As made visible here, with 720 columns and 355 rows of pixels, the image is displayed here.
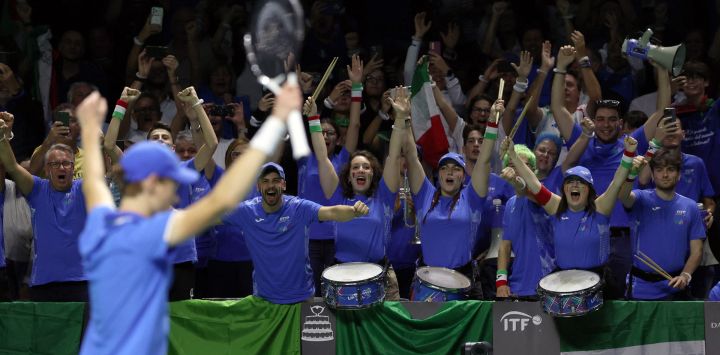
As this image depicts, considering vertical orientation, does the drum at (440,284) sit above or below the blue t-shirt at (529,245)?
below

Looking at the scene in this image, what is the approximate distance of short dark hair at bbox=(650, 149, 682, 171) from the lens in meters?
11.1

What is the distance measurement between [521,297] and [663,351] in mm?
1249

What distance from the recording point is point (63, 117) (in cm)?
1166

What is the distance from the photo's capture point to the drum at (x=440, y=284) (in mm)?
10609

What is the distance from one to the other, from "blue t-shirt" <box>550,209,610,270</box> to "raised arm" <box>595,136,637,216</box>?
7 centimetres

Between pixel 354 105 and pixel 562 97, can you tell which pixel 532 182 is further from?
pixel 354 105

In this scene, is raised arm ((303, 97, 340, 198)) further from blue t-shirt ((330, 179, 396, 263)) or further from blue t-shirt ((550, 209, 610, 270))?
blue t-shirt ((550, 209, 610, 270))

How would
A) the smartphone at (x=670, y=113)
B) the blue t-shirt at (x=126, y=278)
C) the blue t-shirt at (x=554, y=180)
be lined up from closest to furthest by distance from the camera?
the blue t-shirt at (x=126, y=278) → the smartphone at (x=670, y=113) → the blue t-shirt at (x=554, y=180)

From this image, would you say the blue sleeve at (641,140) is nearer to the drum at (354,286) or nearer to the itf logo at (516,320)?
the itf logo at (516,320)

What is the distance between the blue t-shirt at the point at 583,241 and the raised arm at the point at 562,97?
70.8 inches

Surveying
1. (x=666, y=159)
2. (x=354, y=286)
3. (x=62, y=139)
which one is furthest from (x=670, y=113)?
(x=62, y=139)

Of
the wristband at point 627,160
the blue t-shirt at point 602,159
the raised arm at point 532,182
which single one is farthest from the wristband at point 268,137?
the blue t-shirt at point 602,159

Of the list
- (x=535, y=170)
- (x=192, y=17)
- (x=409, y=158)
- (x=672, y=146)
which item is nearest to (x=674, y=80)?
(x=672, y=146)

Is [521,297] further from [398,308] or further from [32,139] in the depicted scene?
[32,139]
